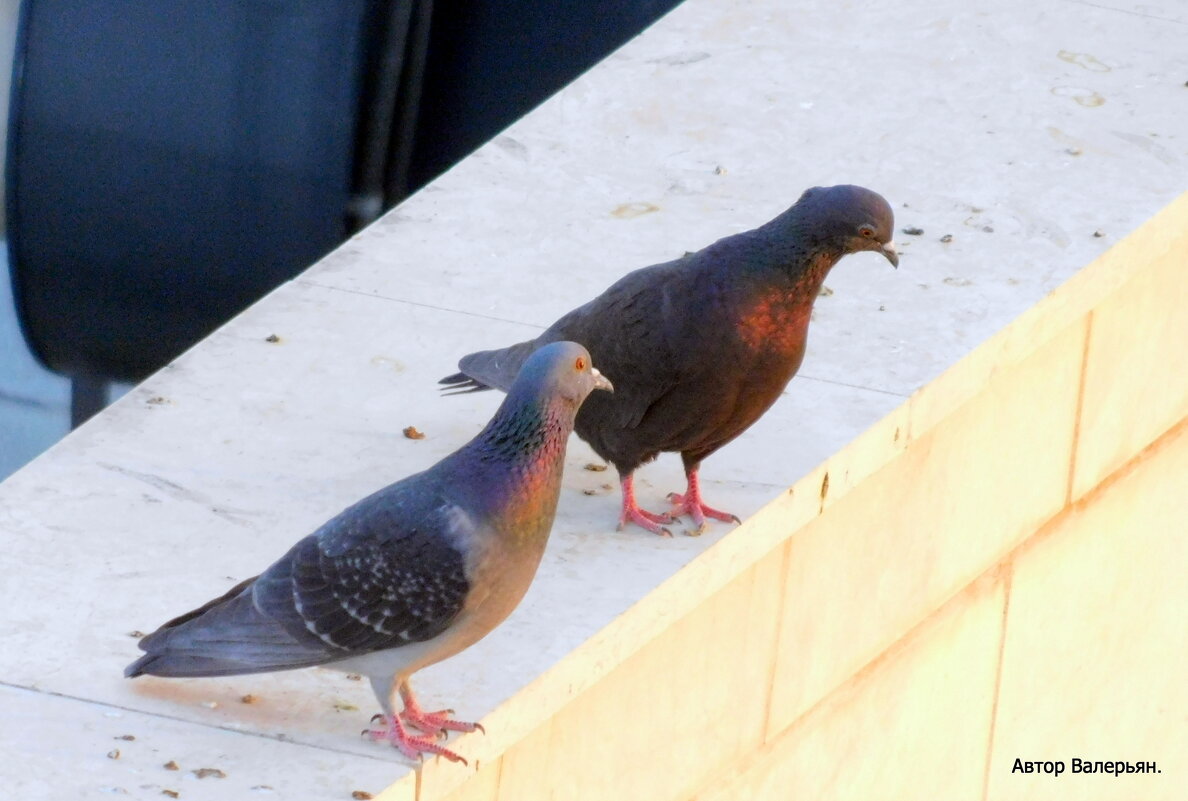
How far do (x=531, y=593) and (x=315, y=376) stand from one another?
812 mm

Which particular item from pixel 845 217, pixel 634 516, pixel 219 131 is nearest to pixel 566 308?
pixel 634 516

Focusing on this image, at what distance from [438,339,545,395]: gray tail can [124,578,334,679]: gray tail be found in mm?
768

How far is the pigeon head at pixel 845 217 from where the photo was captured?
8.43ft

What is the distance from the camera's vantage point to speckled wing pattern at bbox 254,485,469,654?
2.18 metres

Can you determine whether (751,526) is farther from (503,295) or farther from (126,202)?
(126,202)

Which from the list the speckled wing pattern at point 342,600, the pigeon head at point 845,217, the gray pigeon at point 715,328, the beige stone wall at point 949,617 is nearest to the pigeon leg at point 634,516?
the gray pigeon at point 715,328

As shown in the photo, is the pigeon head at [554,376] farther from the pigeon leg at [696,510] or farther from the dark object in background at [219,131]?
the dark object in background at [219,131]

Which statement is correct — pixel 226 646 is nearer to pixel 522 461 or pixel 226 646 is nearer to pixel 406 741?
pixel 406 741

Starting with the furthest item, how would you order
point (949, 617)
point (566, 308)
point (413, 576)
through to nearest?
point (949, 617)
point (566, 308)
point (413, 576)

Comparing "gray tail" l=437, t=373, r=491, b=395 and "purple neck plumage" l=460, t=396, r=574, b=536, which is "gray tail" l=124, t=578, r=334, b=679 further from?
"gray tail" l=437, t=373, r=491, b=395

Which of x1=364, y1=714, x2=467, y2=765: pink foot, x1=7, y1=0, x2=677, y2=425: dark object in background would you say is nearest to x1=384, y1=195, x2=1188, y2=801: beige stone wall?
x1=364, y1=714, x2=467, y2=765: pink foot

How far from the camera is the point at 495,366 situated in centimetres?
295

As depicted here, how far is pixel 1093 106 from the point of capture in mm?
4430

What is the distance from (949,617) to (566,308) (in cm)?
100
